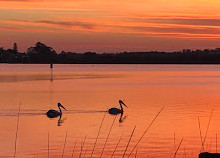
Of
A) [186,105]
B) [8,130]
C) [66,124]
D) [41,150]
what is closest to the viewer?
[41,150]

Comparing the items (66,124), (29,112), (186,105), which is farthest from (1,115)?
(186,105)

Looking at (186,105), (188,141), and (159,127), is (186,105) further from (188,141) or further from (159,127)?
(188,141)

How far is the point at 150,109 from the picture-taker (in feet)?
115

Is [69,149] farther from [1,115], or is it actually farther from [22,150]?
[1,115]

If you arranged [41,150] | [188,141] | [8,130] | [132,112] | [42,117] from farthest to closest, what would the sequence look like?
[132,112] → [42,117] → [8,130] → [188,141] → [41,150]

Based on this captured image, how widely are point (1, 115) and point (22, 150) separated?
13.0m

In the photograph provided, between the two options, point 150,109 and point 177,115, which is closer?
point 177,115

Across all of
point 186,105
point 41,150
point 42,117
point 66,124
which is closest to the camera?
point 41,150

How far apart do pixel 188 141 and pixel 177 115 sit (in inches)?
388

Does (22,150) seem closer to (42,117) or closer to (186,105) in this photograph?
(42,117)

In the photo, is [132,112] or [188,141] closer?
[188,141]

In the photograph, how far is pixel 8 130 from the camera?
24844 millimetres

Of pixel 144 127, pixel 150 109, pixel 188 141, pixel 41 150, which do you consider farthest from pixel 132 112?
pixel 41 150

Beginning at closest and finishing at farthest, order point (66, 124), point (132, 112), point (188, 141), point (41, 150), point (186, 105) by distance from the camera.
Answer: point (41, 150) < point (188, 141) < point (66, 124) < point (132, 112) < point (186, 105)
